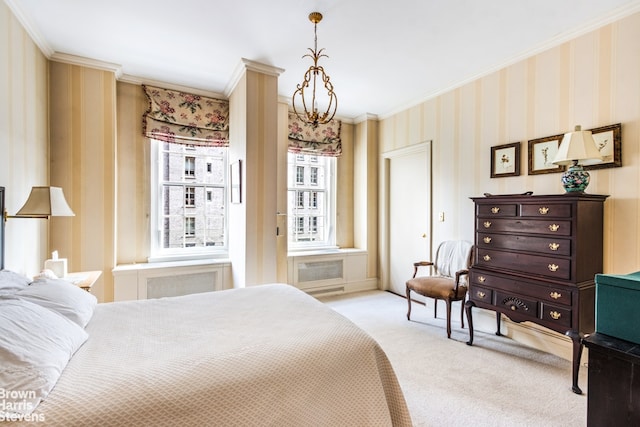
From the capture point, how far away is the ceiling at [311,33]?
2.25 meters

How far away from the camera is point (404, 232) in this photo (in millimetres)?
4348

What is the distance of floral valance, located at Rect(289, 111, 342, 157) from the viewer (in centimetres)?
438

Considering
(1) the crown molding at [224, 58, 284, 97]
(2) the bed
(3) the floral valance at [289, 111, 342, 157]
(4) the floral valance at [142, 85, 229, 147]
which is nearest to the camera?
(2) the bed

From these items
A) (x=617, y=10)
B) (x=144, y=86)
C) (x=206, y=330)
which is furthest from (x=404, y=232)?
(x=144, y=86)

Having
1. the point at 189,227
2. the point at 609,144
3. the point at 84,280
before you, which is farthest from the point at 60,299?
the point at 609,144

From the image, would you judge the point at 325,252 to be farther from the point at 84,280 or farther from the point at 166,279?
the point at 84,280

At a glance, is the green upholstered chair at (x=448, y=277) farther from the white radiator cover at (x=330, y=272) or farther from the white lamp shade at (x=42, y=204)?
the white lamp shade at (x=42, y=204)

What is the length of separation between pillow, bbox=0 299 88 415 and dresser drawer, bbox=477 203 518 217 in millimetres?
2916

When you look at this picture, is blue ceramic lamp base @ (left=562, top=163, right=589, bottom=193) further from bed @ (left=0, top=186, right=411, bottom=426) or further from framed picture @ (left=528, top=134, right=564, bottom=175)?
bed @ (left=0, top=186, right=411, bottom=426)

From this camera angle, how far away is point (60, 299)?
1494 millimetres

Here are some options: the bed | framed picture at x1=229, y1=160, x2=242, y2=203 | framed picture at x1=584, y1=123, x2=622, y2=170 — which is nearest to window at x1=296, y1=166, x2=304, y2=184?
framed picture at x1=229, y1=160, x2=242, y2=203

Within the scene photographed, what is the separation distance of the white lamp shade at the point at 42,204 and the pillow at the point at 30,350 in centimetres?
104

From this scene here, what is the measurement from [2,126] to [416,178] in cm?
405

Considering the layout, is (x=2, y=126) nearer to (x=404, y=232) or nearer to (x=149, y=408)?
(x=149, y=408)
